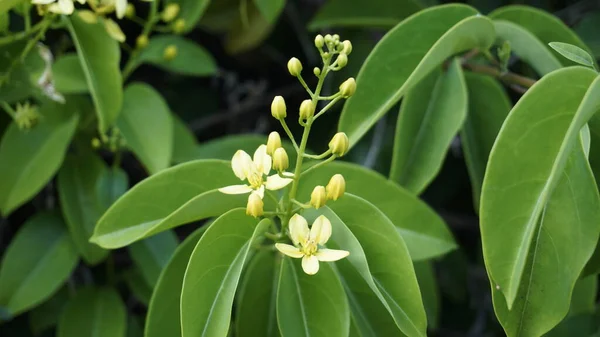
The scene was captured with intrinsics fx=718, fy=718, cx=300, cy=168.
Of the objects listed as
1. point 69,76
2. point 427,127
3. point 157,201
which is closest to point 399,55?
point 427,127

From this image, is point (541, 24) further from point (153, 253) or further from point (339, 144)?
point (153, 253)

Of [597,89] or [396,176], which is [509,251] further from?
[396,176]

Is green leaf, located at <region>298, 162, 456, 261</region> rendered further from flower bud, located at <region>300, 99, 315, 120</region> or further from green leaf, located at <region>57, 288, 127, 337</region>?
green leaf, located at <region>57, 288, 127, 337</region>

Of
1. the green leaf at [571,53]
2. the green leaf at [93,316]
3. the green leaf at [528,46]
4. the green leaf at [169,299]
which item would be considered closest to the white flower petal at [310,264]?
the green leaf at [169,299]

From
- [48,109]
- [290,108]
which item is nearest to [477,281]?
[290,108]

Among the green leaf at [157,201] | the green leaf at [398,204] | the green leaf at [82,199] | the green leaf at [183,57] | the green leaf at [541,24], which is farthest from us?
the green leaf at [183,57]

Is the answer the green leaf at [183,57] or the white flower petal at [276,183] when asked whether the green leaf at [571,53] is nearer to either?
the white flower petal at [276,183]
